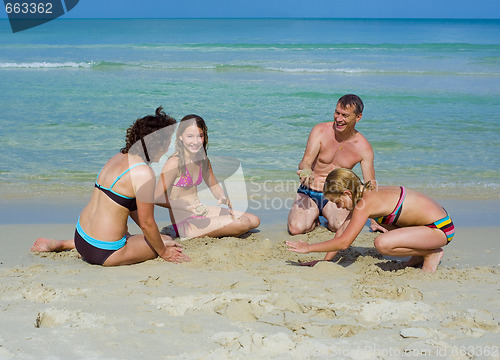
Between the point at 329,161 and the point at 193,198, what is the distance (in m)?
1.59

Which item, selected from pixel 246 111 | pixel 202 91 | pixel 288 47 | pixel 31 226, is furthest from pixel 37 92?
pixel 288 47

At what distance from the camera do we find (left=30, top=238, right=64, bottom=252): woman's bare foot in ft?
15.8

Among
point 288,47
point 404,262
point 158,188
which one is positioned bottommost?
point 404,262

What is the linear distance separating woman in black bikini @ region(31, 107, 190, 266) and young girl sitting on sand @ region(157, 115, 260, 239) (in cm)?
85

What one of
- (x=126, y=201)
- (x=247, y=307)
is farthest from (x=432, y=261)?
(x=126, y=201)

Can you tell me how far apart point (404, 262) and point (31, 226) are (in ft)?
12.5

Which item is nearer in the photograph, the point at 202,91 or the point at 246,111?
the point at 246,111

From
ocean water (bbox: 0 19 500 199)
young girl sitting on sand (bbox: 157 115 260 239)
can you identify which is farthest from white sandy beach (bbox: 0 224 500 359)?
ocean water (bbox: 0 19 500 199)

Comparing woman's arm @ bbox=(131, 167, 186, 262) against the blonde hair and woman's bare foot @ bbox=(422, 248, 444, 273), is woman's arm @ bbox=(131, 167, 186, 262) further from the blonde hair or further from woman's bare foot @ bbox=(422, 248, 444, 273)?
woman's bare foot @ bbox=(422, 248, 444, 273)

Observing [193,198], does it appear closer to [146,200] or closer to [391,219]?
[146,200]

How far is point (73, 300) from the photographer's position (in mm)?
3736

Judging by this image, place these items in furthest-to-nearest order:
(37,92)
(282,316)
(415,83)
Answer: (415,83), (37,92), (282,316)

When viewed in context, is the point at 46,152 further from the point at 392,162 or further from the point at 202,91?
the point at 202,91

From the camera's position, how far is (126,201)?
14.0 feet
